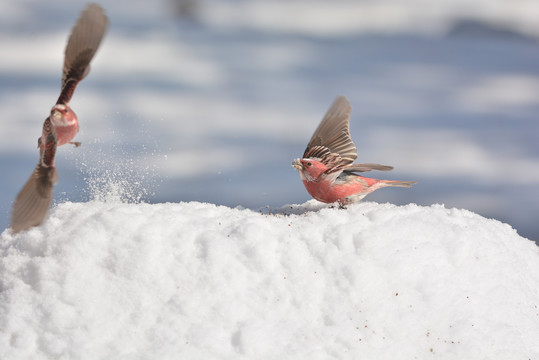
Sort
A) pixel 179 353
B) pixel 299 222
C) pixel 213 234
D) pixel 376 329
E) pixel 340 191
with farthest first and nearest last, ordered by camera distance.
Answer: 1. pixel 340 191
2. pixel 299 222
3. pixel 213 234
4. pixel 376 329
5. pixel 179 353

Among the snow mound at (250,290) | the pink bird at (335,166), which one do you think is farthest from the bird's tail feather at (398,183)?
the snow mound at (250,290)

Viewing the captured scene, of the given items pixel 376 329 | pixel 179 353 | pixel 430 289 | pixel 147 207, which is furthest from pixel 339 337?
pixel 147 207

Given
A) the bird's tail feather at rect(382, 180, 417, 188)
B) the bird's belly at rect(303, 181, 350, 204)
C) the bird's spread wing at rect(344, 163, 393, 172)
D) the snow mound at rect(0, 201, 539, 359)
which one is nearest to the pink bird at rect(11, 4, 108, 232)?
the snow mound at rect(0, 201, 539, 359)

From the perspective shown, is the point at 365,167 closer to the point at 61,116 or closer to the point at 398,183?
the point at 398,183

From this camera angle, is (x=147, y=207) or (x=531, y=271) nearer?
(x=147, y=207)

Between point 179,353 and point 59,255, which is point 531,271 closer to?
point 179,353

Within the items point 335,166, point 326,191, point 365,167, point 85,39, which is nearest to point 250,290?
point 326,191
